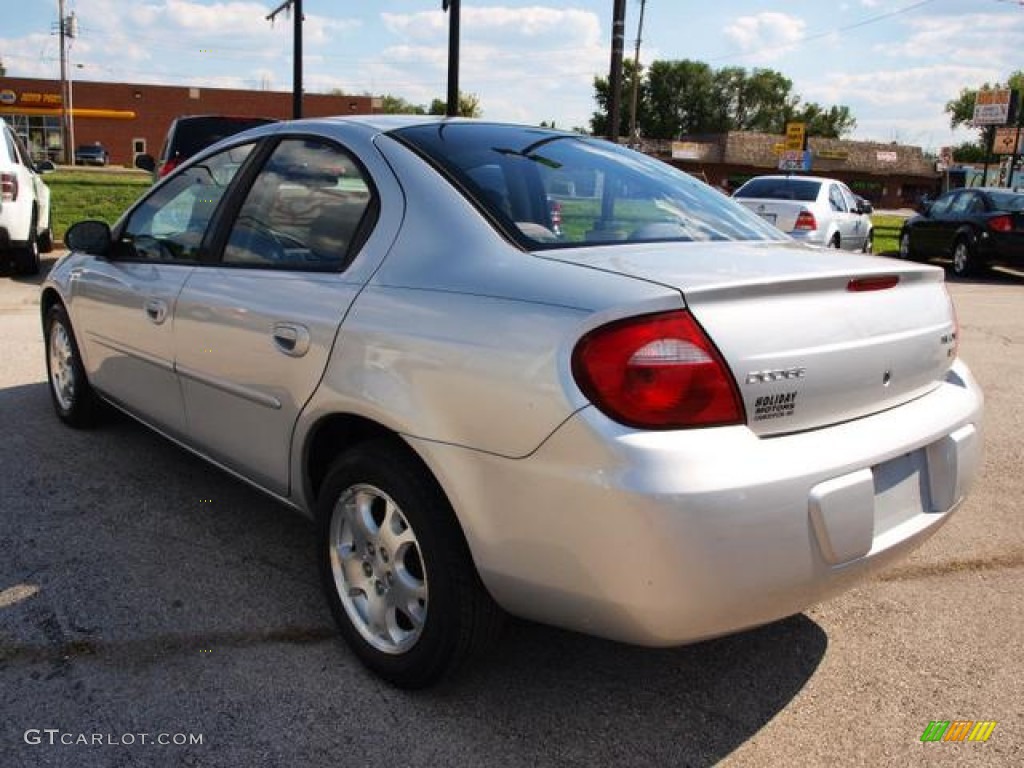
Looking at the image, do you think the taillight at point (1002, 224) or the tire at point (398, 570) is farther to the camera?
the taillight at point (1002, 224)

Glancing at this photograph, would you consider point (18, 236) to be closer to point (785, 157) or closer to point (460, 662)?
point (460, 662)

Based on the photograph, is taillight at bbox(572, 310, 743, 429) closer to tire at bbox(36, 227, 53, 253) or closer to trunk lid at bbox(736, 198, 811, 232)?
tire at bbox(36, 227, 53, 253)

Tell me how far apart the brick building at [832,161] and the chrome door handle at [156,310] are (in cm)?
6030

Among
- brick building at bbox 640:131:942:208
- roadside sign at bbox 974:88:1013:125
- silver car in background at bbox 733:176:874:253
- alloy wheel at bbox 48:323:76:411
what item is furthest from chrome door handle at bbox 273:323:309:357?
brick building at bbox 640:131:942:208

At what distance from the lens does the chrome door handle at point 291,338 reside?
2.73 m

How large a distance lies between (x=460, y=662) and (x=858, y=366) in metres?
1.29

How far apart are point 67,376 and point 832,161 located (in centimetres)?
6994

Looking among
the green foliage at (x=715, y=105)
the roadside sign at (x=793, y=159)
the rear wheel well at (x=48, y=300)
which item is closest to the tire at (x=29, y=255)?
the rear wheel well at (x=48, y=300)

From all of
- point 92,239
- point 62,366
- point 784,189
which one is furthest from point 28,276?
point 784,189

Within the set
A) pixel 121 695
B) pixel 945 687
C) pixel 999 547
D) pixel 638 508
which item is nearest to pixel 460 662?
pixel 638 508

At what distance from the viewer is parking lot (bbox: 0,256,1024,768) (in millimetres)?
2361

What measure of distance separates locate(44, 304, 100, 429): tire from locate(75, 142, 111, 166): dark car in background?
204 ft

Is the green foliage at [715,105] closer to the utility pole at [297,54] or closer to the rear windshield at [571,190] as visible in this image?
the utility pole at [297,54]

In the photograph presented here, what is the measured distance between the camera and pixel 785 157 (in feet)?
119
